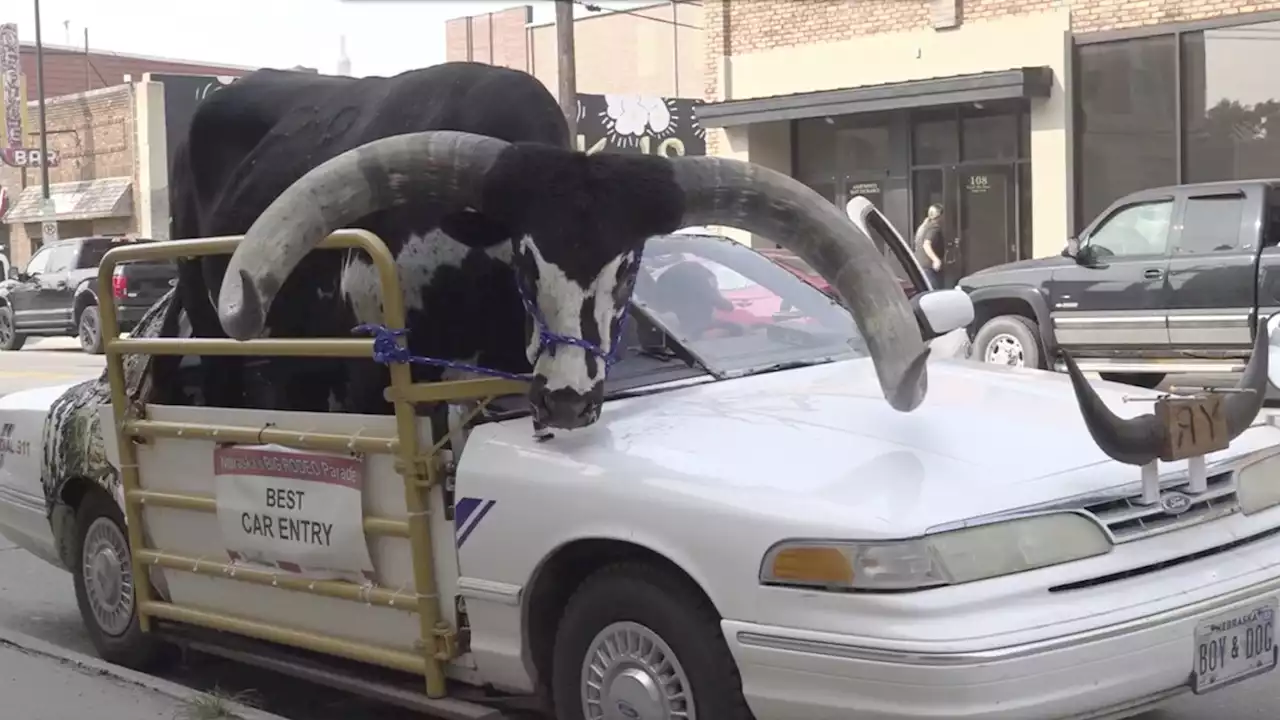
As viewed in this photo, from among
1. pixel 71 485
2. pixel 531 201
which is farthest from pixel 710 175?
pixel 71 485

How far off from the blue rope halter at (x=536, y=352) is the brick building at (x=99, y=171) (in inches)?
1388

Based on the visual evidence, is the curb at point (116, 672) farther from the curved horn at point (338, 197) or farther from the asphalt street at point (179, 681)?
the curved horn at point (338, 197)

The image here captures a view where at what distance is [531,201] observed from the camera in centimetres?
514

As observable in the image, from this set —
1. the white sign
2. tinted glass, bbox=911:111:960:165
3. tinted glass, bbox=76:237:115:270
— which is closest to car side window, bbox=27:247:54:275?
tinted glass, bbox=76:237:115:270

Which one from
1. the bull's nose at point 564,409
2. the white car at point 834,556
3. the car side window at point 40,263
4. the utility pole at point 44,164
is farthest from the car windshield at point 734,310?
the utility pole at point 44,164

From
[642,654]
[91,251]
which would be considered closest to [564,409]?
[642,654]

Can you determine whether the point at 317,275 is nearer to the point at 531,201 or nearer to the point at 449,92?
the point at 449,92

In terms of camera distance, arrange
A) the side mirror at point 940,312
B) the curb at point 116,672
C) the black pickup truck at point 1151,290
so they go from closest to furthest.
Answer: the curb at point 116,672 < the side mirror at point 940,312 < the black pickup truck at point 1151,290

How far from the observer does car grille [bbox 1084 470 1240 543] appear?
4.11 m

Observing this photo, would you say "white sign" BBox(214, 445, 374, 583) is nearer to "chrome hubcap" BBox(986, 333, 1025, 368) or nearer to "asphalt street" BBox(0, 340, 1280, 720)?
"asphalt street" BBox(0, 340, 1280, 720)

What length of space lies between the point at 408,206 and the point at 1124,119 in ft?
60.1

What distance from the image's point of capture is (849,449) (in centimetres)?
427

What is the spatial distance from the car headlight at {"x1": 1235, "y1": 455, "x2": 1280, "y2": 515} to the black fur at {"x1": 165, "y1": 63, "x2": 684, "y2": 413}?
1.97 metres

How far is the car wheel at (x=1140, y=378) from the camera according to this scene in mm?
15391
